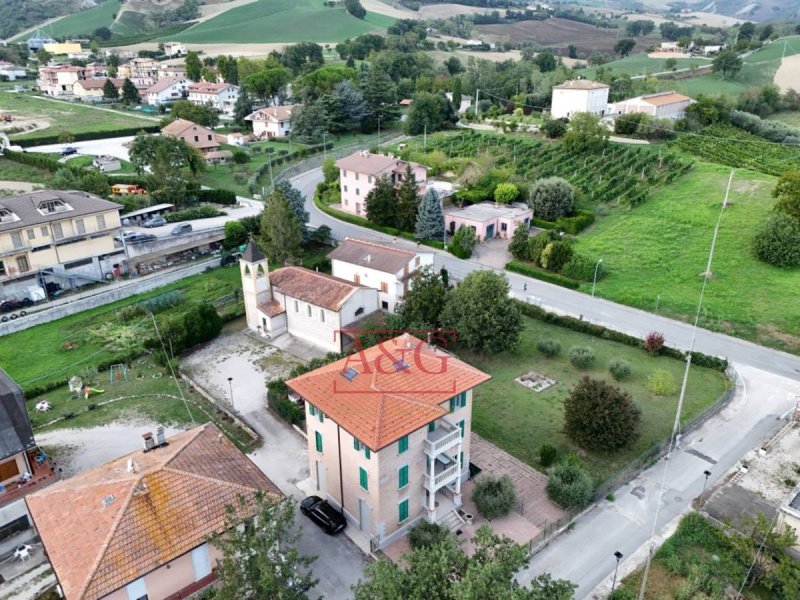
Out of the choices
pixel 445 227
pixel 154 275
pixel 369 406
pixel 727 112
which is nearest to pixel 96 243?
pixel 154 275

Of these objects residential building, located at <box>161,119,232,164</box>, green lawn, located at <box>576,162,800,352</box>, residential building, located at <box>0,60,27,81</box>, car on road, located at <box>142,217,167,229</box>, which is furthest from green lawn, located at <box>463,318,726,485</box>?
residential building, located at <box>0,60,27,81</box>

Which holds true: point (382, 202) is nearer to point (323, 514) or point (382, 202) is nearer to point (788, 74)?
point (323, 514)

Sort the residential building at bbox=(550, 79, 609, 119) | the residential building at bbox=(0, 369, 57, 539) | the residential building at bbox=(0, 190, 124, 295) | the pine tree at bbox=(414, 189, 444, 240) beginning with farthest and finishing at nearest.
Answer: the residential building at bbox=(550, 79, 609, 119), the pine tree at bbox=(414, 189, 444, 240), the residential building at bbox=(0, 190, 124, 295), the residential building at bbox=(0, 369, 57, 539)

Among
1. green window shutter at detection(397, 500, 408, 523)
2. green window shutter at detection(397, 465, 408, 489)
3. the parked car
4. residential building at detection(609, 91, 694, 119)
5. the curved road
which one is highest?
residential building at detection(609, 91, 694, 119)

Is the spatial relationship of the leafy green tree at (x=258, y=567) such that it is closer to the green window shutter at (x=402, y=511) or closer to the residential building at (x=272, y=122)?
the green window shutter at (x=402, y=511)

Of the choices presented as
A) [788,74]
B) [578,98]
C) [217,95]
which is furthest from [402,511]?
[788,74]

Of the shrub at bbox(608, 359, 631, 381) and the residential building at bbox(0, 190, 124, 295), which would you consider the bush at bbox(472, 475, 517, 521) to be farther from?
the residential building at bbox(0, 190, 124, 295)

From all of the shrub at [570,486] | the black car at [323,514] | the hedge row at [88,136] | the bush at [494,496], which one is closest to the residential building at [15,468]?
the black car at [323,514]

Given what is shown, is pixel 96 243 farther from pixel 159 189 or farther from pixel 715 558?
pixel 715 558
